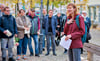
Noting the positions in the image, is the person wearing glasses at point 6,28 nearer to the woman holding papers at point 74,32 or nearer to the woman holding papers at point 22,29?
Answer: the woman holding papers at point 22,29

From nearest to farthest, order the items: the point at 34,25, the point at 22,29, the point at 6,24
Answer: the point at 6,24
the point at 22,29
the point at 34,25

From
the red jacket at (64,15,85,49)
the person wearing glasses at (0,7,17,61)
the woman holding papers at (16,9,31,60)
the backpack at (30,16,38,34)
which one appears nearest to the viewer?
the red jacket at (64,15,85,49)

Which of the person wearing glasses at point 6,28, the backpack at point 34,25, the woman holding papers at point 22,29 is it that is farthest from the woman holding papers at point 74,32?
the backpack at point 34,25

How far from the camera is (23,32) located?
7340mm

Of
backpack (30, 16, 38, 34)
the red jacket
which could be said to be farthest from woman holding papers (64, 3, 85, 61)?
backpack (30, 16, 38, 34)

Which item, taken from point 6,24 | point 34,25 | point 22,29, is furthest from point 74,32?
point 34,25

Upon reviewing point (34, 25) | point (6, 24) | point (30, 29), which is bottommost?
point (30, 29)

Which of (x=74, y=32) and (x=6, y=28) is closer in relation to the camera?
(x=74, y=32)

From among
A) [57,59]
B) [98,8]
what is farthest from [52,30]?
[98,8]

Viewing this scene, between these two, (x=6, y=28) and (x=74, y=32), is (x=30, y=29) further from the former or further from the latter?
(x=74, y=32)

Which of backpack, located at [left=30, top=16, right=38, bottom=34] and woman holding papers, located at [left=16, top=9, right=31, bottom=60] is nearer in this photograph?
woman holding papers, located at [left=16, top=9, right=31, bottom=60]

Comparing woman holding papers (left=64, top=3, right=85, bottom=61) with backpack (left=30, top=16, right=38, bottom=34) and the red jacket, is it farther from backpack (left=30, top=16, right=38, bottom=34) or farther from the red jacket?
backpack (left=30, top=16, right=38, bottom=34)

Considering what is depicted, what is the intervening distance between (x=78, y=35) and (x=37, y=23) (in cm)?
389

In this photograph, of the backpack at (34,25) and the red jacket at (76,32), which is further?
the backpack at (34,25)
